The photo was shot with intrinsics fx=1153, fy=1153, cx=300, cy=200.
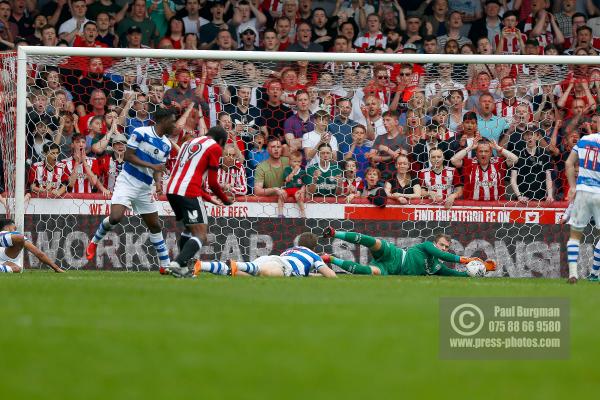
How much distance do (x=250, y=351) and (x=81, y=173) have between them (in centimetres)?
1020

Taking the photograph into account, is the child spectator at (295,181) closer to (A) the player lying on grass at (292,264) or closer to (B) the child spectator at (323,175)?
(B) the child spectator at (323,175)

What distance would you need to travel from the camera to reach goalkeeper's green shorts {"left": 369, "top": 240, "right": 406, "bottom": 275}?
49.1ft

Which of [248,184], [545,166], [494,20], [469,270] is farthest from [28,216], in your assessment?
[494,20]

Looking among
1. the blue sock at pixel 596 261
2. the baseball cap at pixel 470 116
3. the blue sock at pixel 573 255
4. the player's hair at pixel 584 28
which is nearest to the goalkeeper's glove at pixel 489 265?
the blue sock at pixel 596 261

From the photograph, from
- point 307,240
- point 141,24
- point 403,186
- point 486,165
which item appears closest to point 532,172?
point 486,165

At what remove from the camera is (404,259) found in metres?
15.1

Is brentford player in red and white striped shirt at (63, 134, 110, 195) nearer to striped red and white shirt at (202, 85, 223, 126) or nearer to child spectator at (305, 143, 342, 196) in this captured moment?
striped red and white shirt at (202, 85, 223, 126)

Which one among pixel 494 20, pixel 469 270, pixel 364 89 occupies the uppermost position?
pixel 494 20

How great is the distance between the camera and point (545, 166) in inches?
635

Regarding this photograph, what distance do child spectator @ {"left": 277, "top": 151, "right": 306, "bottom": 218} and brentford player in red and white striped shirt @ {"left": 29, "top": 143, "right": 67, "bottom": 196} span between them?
2.98 metres

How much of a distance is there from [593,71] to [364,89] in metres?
3.23

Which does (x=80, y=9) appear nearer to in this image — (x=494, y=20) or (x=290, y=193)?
(x=290, y=193)

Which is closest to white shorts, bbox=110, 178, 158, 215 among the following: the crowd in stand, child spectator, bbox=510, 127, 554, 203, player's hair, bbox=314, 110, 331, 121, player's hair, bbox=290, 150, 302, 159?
the crowd in stand

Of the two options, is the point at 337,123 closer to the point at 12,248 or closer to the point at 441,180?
the point at 441,180
